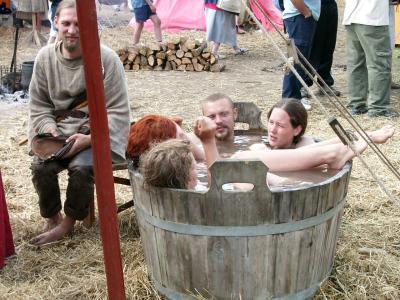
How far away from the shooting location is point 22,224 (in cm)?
427

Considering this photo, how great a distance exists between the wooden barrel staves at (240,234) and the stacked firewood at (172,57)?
7.47 metres

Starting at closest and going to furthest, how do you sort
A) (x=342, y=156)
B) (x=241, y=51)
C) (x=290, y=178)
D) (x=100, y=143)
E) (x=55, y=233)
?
1. (x=100, y=143)
2. (x=342, y=156)
3. (x=290, y=178)
4. (x=55, y=233)
5. (x=241, y=51)

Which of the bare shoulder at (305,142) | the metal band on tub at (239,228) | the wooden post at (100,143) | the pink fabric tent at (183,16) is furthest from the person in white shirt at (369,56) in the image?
the pink fabric tent at (183,16)

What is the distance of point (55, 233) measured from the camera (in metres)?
3.98

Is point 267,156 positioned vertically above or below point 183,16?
above

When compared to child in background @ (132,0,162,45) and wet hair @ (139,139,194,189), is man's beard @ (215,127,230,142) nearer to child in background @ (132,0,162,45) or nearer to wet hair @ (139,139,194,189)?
wet hair @ (139,139,194,189)

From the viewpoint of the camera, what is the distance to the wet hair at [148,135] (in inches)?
130

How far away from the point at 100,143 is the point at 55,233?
6.32ft

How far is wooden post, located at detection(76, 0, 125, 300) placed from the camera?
6.95 ft

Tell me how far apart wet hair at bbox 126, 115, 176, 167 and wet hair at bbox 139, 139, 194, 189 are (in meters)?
0.39

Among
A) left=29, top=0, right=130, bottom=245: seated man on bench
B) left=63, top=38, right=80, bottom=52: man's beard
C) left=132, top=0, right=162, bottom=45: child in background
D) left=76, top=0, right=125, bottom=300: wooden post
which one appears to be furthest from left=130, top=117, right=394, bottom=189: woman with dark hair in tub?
left=132, top=0, right=162, bottom=45: child in background

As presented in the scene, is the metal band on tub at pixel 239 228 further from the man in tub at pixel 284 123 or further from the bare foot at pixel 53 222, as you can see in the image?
the bare foot at pixel 53 222

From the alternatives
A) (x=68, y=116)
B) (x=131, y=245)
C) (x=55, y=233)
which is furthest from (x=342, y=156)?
(x=55, y=233)

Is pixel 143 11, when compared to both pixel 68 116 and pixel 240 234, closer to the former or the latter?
pixel 68 116
